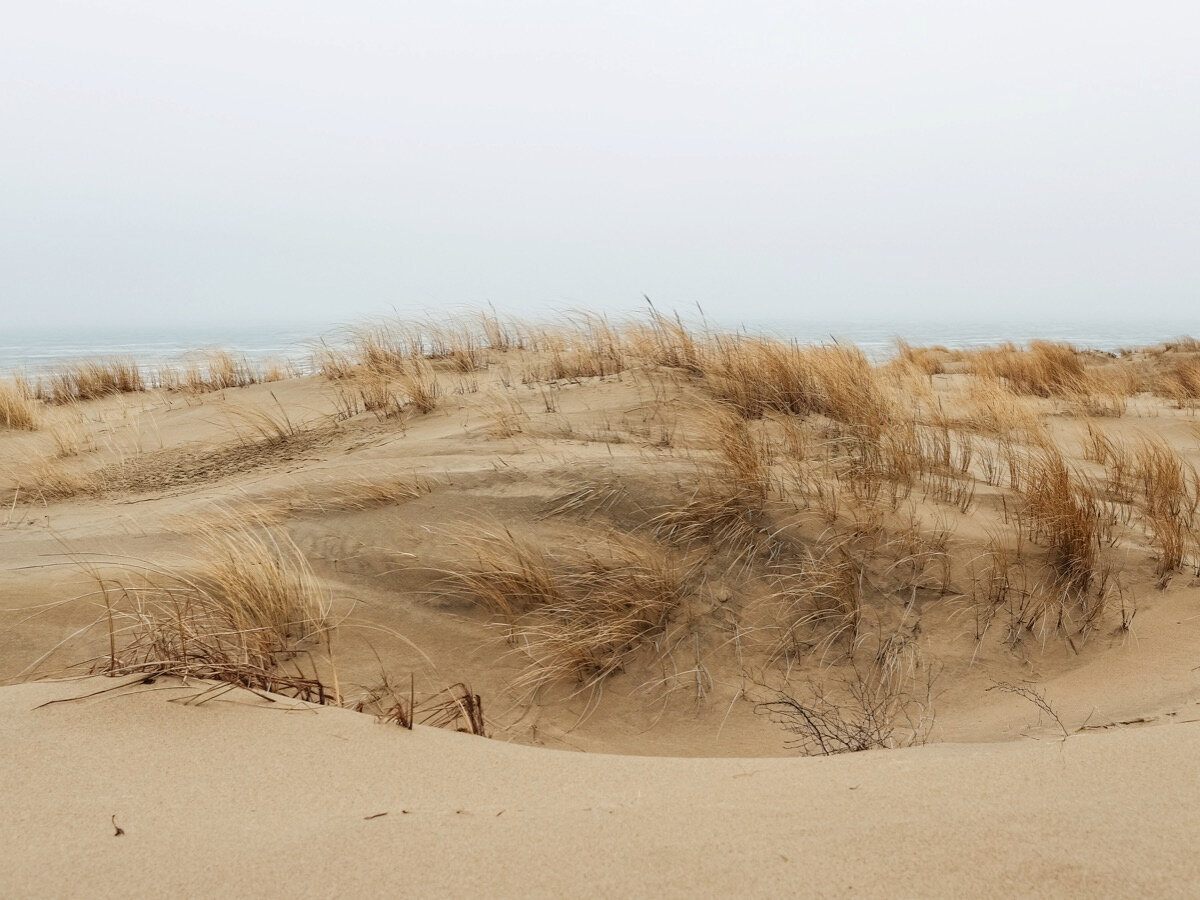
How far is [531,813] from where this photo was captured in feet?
4.25

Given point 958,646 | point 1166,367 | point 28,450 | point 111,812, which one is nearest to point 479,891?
point 111,812

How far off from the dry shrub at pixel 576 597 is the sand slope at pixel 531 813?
1129 mm

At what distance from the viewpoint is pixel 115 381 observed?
9742 mm

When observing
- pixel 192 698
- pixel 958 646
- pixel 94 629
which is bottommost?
pixel 958 646

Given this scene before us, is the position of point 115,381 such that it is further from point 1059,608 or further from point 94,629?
point 1059,608

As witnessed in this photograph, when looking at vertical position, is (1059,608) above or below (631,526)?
below

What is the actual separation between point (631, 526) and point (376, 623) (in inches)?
45.9

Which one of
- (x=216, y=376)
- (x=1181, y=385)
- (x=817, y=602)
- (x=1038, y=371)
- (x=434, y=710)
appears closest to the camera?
(x=434, y=710)

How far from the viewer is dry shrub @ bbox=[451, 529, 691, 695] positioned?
286 centimetres

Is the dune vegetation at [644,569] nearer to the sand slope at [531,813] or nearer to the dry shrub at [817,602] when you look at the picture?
the dry shrub at [817,602]

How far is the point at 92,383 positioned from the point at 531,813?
10670 millimetres

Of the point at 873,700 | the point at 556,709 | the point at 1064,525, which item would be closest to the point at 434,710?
the point at 556,709

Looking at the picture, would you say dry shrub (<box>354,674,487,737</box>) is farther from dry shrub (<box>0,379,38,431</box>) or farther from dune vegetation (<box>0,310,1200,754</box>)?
dry shrub (<box>0,379,38,431</box>)

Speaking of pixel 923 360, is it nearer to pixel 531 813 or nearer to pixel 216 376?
pixel 216 376
